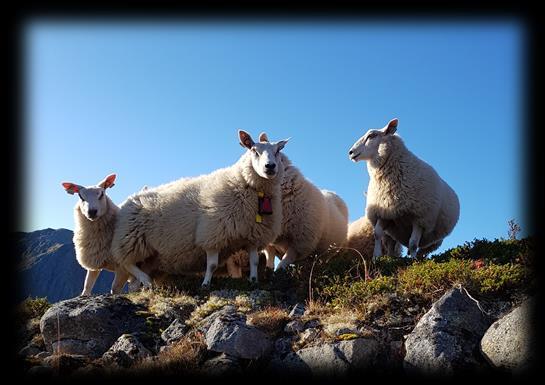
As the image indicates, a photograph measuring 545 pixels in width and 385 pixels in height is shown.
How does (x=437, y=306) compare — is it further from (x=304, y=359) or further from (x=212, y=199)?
(x=212, y=199)

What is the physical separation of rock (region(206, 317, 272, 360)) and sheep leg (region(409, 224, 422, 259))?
560cm

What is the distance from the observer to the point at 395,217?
12.6 m

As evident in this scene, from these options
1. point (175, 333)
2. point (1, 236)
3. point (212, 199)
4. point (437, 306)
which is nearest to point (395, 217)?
point (212, 199)

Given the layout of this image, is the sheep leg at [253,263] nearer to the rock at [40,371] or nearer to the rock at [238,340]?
the rock at [238,340]

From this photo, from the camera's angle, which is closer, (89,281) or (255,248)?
(255,248)

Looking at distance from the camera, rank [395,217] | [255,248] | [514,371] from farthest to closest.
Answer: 1. [395,217]
2. [255,248]
3. [514,371]

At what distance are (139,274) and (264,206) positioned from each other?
133 inches

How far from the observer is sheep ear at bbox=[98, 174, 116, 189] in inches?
531

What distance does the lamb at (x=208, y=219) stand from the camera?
37.8 ft

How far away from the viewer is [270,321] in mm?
8109

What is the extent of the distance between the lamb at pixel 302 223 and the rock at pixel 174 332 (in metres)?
4.17

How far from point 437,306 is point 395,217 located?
5.45 m

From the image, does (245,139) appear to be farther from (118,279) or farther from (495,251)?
(495,251)

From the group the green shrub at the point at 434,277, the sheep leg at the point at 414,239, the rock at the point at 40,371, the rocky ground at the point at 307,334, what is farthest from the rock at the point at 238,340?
the sheep leg at the point at 414,239
